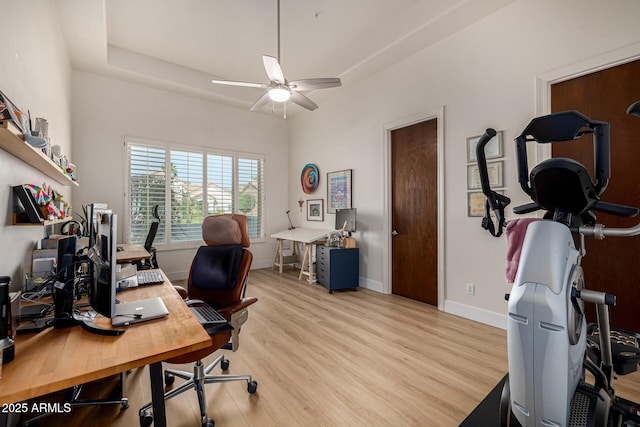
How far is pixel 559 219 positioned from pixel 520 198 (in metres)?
1.80

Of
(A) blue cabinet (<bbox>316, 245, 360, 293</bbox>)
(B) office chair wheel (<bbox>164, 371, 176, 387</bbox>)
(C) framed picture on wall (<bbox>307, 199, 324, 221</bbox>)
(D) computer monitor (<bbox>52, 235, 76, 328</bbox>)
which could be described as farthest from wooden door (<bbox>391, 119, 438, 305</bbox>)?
(D) computer monitor (<bbox>52, 235, 76, 328</bbox>)

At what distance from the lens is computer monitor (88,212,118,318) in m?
1.13

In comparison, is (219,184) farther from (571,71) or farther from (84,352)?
(571,71)

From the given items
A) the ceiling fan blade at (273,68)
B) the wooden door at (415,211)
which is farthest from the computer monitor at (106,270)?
the wooden door at (415,211)

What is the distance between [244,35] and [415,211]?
3328 millimetres

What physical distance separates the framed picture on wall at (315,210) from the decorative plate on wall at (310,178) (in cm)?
24

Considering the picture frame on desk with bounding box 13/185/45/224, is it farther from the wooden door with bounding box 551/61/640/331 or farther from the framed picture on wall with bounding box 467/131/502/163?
the wooden door with bounding box 551/61/640/331

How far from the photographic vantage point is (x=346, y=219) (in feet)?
15.1

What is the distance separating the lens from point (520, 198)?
110 inches

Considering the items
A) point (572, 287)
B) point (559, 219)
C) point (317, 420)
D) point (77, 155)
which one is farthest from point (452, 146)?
point (77, 155)

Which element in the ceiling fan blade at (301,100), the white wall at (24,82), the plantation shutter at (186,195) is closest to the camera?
the white wall at (24,82)

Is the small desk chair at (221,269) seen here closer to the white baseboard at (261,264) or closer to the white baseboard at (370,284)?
the white baseboard at (370,284)

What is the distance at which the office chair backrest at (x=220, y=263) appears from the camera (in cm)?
216

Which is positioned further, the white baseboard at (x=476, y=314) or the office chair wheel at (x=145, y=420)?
the white baseboard at (x=476, y=314)
